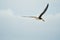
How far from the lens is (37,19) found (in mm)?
14828

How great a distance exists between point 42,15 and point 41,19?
44cm

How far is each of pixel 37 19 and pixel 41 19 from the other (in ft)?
1.10

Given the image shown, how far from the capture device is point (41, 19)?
15070mm

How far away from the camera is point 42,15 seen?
1469cm

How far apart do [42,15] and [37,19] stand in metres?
0.38
